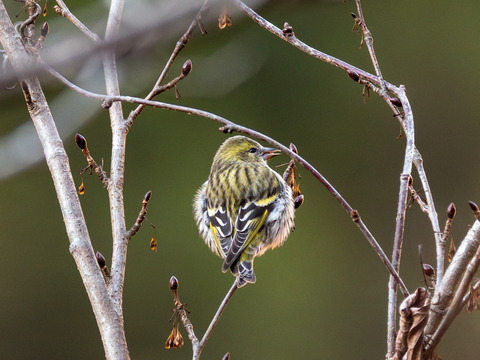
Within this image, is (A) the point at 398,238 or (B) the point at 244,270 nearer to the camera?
(A) the point at 398,238

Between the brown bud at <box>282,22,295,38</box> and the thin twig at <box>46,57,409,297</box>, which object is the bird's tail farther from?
the thin twig at <box>46,57,409,297</box>

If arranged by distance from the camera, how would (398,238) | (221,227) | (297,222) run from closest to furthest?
(398,238) → (221,227) → (297,222)

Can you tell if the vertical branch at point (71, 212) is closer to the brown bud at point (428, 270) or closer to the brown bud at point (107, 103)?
the brown bud at point (107, 103)

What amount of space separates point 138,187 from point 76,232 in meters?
10.2

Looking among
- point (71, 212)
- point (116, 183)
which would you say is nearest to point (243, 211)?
point (116, 183)

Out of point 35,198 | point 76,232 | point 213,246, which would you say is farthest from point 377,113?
point 76,232

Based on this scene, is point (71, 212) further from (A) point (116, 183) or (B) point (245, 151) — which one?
(B) point (245, 151)

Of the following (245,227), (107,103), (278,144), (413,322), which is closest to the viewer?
(413,322)

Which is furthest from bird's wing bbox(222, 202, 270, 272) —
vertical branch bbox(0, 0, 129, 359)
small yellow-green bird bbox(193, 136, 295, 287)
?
vertical branch bbox(0, 0, 129, 359)

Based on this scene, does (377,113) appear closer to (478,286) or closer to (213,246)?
(213,246)

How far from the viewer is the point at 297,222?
1527 centimetres

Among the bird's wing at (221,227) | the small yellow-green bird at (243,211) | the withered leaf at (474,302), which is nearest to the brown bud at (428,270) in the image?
the withered leaf at (474,302)

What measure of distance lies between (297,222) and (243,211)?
33.8 feet

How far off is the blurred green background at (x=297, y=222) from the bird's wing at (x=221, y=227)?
7003 millimetres
